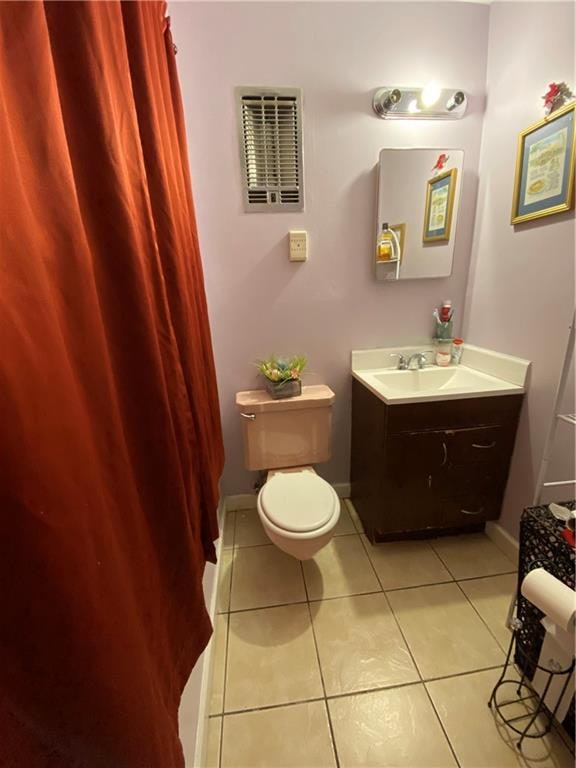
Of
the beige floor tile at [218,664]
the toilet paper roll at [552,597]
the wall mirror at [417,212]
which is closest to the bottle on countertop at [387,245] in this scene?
the wall mirror at [417,212]

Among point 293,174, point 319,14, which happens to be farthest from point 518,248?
point 319,14

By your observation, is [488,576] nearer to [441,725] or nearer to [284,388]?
[441,725]

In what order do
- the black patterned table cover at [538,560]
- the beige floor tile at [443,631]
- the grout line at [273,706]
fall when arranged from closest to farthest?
the black patterned table cover at [538,560], the grout line at [273,706], the beige floor tile at [443,631]

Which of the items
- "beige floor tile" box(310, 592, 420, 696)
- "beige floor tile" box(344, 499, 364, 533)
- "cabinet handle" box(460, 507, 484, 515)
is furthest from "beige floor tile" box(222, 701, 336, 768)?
"cabinet handle" box(460, 507, 484, 515)

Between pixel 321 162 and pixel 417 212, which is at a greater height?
pixel 321 162

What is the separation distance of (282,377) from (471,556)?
1.28m

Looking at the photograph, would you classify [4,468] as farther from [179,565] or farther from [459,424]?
[459,424]

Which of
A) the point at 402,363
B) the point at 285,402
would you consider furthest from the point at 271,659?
the point at 402,363

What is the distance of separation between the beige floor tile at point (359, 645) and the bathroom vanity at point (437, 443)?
0.35 m

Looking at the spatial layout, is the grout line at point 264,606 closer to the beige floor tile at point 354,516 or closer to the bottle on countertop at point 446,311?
the beige floor tile at point 354,516

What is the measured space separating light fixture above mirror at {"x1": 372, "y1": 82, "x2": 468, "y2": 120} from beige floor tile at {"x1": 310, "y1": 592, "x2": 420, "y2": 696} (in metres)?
2.18

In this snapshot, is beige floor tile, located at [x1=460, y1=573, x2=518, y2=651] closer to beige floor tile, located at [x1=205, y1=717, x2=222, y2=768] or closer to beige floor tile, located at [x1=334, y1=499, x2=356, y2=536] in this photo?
beige floor tile, located at [x1=334, y1=499, x2=356, y2=536]

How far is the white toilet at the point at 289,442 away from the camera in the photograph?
1364mm

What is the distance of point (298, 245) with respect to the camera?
5.02 feet
